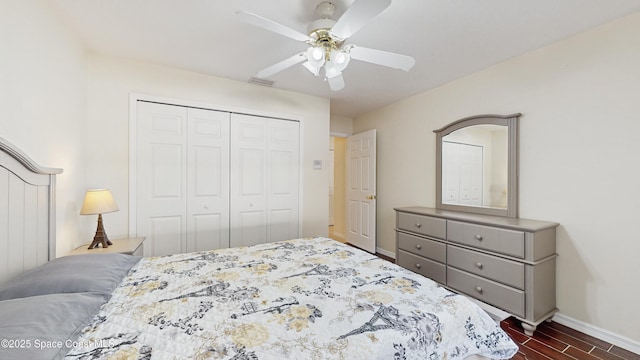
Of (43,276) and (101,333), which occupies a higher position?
(43,276)

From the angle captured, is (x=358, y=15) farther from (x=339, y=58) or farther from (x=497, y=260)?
(x=497, y=260)

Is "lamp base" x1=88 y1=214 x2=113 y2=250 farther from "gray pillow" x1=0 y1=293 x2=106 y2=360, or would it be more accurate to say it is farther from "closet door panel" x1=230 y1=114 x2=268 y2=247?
"gray pillow" x1=0 y1=293 x2=106 y2=360

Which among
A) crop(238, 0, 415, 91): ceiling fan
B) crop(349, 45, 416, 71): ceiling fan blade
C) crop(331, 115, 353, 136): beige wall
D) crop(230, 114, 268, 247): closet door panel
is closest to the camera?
crop(238, 0, 415, 91): ceiling fan

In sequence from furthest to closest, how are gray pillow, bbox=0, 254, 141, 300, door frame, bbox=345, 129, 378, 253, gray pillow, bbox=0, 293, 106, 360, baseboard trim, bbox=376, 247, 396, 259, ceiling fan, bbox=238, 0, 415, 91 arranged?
1. door frame, bbox=345, 129, 378, 253
2. baseboard trim, bbox=376, 247, 396, 259
3. ceiling fan, bbox=238, 0, 415, 91
4. gray pillow, bbox=0, 254, 141, 300
5. gray pillow, bbox=0, 293, 106, 360

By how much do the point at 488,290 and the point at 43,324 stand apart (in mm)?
2847

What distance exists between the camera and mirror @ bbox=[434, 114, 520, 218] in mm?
2596

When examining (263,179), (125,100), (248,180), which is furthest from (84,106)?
(263,179)

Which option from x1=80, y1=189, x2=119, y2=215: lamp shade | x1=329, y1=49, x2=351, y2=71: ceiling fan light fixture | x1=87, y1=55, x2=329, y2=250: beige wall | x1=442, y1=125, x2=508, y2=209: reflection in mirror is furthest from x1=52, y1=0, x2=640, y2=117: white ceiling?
x1=80, y1=189, x2=119, y2=215: lamp shade

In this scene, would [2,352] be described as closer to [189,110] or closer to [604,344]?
[189,110]

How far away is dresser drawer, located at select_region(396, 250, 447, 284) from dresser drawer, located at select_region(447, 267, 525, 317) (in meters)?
0.08

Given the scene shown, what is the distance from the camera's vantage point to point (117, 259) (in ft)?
5.44

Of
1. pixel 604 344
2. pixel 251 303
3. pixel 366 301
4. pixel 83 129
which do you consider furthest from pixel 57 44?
pixel 604 344

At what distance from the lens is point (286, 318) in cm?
114

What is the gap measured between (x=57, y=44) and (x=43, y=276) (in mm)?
1699
